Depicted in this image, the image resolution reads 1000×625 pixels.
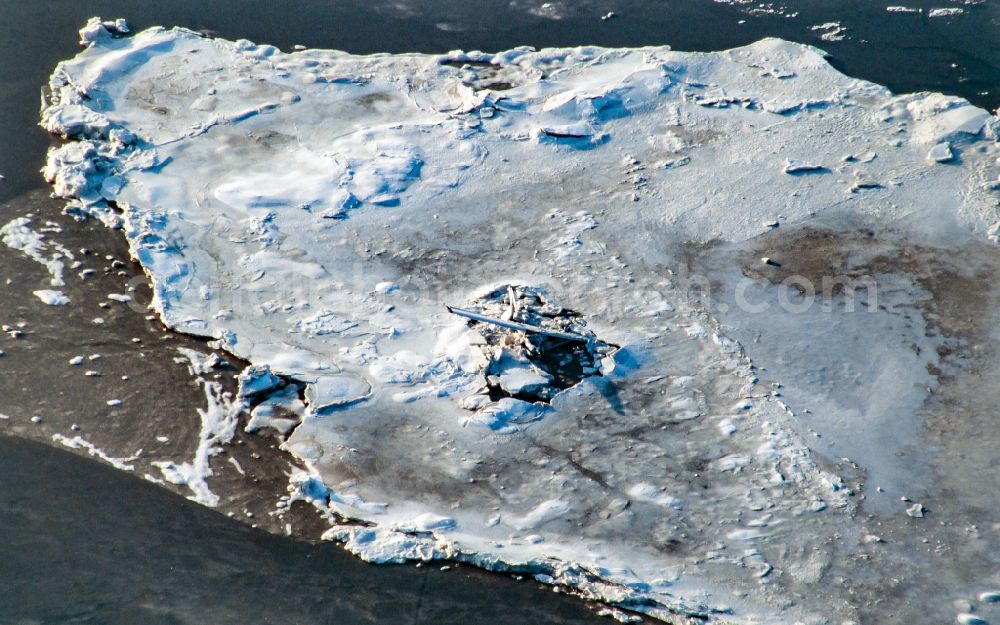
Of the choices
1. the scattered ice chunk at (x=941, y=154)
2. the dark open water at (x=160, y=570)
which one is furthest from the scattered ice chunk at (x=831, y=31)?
the dark open water at (x=160, y=570)

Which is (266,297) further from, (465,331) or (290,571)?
(290,571)

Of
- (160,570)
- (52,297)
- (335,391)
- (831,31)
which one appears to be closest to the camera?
(160,570)

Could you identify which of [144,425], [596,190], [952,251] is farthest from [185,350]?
[952,251]

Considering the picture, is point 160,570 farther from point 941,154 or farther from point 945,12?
point 945,12

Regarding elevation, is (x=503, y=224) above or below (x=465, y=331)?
above

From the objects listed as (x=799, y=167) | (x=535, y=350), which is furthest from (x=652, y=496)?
(x=799, y=167)

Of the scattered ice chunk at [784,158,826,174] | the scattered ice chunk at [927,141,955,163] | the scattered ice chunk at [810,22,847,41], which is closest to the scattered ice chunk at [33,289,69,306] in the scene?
the scattered ice chunk at [784,158,826,174]

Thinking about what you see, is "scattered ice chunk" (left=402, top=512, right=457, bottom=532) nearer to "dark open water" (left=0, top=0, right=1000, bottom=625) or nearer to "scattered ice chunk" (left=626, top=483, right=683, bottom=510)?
"dark open water" (left=0, top=0, right=1000, bottom=625)

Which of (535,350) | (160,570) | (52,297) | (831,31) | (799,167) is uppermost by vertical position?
(831,31)
